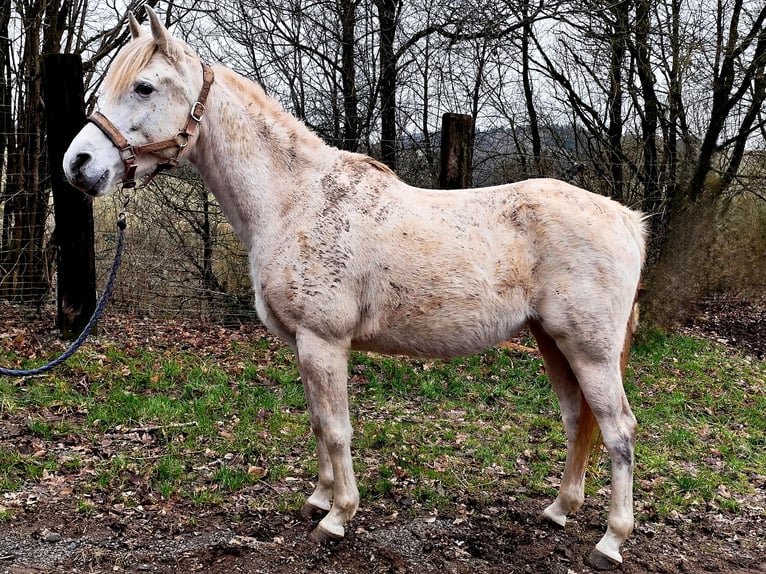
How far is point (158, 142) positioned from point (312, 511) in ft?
7.26

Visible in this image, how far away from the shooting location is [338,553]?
3092 mm

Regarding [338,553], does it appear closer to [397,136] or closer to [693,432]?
[693,432]

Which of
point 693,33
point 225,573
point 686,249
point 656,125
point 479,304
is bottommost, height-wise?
point 225,573

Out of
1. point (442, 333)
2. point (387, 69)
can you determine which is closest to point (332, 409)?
point (442, 333)

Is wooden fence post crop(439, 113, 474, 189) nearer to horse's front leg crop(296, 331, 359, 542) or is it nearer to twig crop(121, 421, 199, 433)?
twig crop(121, 421, 199, 433)

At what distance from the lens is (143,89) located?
2752 mm

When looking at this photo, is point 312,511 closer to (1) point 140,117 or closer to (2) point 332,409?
(2) point 332,409

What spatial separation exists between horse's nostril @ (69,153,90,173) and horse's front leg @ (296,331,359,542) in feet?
4.11

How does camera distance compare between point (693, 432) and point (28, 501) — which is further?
point (693, 432)

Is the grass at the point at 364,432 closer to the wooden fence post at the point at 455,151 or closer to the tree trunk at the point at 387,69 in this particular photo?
the wooden fence post at the point at 455,151

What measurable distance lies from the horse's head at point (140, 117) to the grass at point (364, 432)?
6.39 ft

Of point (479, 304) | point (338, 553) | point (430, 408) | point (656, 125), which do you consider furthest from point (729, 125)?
point (338, 553)

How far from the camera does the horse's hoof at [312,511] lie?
11.3ft

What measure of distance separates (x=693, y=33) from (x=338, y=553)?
907 centimetres
